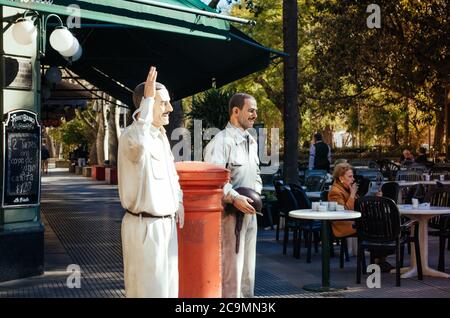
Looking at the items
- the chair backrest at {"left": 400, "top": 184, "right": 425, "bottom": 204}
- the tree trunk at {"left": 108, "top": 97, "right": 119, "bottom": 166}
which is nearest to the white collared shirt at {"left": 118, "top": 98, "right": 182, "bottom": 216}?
the chair backrest at {"left": 400, "top": 184, "right": 425, "bottom": 204}

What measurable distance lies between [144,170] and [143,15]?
5.23 meters

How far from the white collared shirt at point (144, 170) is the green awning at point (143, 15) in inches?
159

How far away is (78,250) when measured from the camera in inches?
437

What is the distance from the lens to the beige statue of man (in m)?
4.47

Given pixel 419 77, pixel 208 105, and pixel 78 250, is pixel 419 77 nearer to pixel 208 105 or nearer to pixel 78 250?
pixel 208 105

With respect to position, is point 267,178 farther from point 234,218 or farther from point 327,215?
point 234,218

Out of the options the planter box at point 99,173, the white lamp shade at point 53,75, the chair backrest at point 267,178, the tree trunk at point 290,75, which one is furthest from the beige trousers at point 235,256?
the planter box at point 99,173

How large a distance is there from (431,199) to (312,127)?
121 ft

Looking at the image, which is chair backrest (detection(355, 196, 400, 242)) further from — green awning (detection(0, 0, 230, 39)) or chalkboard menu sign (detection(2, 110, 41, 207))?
chalkboard menu sign (detection(2, 110, 41, 207))

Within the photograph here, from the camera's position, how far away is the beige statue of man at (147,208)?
4469 millimetres

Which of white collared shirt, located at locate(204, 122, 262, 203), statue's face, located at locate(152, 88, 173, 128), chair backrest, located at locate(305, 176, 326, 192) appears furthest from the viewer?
chair backrest, located at locate(305, 176, 326, 192)

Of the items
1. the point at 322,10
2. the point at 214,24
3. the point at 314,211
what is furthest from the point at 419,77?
the point at 314,211

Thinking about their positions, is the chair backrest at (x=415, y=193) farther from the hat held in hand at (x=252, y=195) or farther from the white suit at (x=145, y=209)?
the white suit at (x=145, y=209)

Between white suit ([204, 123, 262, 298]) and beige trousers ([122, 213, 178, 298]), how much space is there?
37.8 inches
